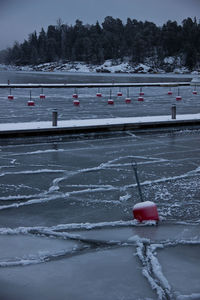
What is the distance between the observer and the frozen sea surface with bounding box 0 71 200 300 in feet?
15.9

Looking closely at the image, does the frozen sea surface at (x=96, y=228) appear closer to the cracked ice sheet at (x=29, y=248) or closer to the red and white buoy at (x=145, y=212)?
the cracked ice sheet at (x=29, y=248)

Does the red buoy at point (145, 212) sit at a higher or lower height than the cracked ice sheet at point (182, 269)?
higher

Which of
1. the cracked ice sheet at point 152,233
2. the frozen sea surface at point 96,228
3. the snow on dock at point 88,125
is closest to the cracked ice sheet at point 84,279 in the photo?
the frozen sea surface at point 96,228

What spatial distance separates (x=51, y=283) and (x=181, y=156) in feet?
26.0

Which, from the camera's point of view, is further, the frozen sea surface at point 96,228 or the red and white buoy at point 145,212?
the red and white buoy at point 145,212

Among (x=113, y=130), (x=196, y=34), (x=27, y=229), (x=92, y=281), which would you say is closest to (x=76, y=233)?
(x=27, y=229)

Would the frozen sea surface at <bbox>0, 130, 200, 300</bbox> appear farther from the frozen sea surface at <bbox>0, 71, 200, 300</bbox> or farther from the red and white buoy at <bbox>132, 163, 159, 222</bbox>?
the red and white buoy at <bbox>132, 163, 159, 222</bbox>

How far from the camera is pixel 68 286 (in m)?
4.78

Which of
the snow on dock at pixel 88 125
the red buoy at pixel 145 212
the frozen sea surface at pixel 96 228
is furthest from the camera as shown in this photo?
the snow on dock at pixel 88 125

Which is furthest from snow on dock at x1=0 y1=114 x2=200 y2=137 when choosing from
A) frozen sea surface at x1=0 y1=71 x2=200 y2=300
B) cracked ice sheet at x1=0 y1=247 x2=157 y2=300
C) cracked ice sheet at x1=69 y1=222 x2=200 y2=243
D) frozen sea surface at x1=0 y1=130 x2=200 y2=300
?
cracked ice sheet at x1=0 y1=247 x2=157 y2=300

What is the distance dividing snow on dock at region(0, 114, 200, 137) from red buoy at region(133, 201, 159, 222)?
913 cm

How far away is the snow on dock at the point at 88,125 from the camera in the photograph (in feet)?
51.2

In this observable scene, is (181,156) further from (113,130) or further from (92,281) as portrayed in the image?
(92,281)

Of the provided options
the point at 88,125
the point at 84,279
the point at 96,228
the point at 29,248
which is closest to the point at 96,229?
the point at 96,228
